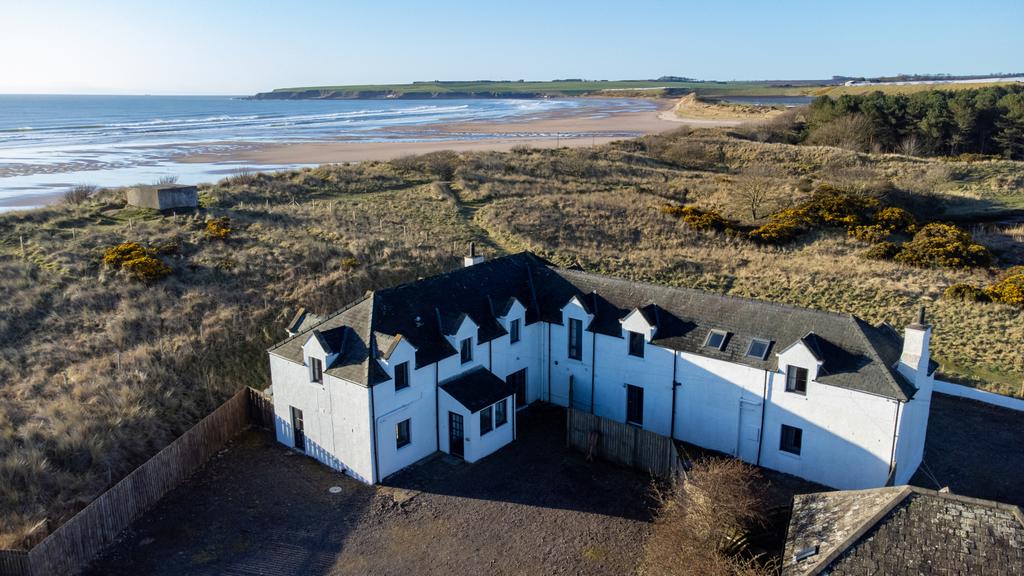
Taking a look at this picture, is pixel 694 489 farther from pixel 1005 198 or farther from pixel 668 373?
pixel 1005 198

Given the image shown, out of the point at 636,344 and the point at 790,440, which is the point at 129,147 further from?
the point at 790,440

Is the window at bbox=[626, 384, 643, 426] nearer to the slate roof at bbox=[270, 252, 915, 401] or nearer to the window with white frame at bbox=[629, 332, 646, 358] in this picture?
the window with white frame at bbox=[629, 332, 646, 358]

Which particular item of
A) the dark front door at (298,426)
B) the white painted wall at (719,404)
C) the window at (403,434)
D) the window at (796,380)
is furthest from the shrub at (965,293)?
the dark front door at (298,426)

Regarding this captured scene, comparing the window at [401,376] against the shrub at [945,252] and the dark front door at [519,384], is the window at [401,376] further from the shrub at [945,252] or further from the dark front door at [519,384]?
the shrub at [945,252]

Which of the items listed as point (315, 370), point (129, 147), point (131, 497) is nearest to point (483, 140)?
point (129, 147)

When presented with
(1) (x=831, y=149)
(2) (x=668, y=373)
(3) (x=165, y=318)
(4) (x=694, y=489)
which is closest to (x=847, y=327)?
(2) (x=668, y=373)
